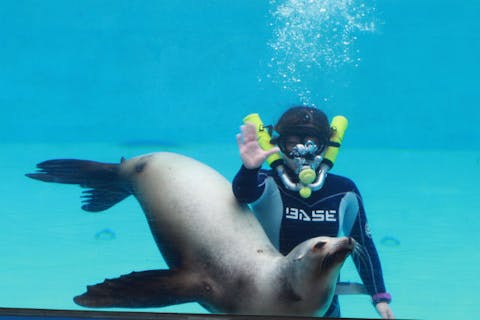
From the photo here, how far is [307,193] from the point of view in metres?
2.51

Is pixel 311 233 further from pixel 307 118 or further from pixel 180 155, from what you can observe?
pixel 180 155

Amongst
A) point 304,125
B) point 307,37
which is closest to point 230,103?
point 307,37

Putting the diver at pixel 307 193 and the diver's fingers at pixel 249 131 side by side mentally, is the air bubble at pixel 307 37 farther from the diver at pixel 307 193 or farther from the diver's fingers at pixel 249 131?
the diver's fingers at pixel 249 131

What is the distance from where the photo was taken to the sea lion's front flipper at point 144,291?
249cm

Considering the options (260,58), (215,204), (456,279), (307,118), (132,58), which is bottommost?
(456,279)

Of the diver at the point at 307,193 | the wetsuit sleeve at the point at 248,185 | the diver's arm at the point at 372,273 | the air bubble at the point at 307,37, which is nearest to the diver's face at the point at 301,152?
the diver at the point at 307,193

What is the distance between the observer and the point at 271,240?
2.66m

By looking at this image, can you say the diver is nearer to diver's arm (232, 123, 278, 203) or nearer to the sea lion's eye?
diver's arm (232, 123, 278, 203)

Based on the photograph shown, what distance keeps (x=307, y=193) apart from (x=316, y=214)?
0.11 m

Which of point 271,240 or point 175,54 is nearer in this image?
point 271,240

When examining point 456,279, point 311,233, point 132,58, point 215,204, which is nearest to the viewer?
point 311,233

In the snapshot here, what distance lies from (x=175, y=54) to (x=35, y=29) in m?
1.65

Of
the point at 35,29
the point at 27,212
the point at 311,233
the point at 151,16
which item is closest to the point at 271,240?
the point at 311,233

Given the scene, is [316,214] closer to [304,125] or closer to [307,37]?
[304,125]
